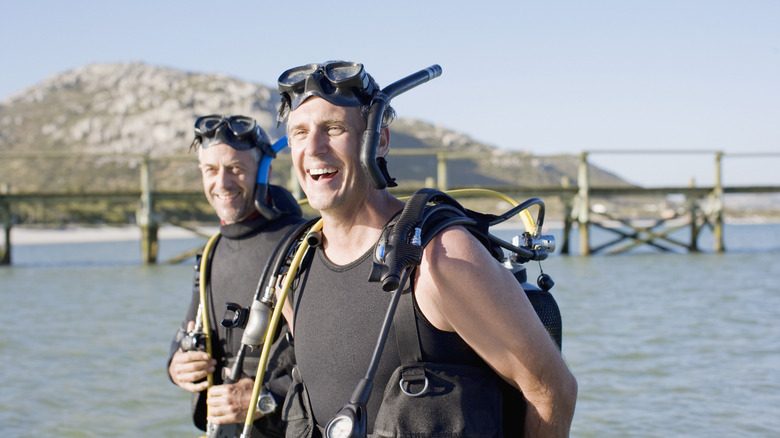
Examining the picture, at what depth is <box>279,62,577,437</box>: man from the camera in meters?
1.86

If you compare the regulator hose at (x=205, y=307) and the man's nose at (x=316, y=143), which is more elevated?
the man's nose at (x=316, y=143)

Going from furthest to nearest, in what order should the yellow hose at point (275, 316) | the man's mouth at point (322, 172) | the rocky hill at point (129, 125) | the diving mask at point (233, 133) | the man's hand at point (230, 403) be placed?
the rocky hill at point (129, 125)
the diving mask at point (233, 133)
the man's hand at point (230, 403)
the yellow hose at point (275, 316)
the man's mouth at point (322, 172)

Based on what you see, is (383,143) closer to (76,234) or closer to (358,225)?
(358,225)

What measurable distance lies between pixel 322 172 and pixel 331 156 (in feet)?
0.16

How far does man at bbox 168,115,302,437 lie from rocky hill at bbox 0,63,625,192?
73.0 metres

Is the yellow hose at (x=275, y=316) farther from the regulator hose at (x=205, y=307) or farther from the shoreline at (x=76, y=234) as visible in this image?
the shoreline at (x=76, y=234)

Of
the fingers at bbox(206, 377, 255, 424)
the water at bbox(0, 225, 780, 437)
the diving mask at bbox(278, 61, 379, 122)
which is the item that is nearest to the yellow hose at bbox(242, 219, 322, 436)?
the diving mask at bbox(278, 61, 379, 122)

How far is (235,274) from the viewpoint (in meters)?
3.31

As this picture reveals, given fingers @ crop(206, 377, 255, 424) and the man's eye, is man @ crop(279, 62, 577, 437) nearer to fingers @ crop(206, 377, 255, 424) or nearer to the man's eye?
the man's eye

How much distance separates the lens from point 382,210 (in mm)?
2139

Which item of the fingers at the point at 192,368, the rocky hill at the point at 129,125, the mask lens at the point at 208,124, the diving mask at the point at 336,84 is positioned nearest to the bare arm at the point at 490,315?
the diving mask at the point at 336,84

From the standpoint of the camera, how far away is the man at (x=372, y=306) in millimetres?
1862

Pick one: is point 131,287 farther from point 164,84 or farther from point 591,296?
point 164,84

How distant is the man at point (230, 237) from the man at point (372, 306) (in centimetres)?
95
